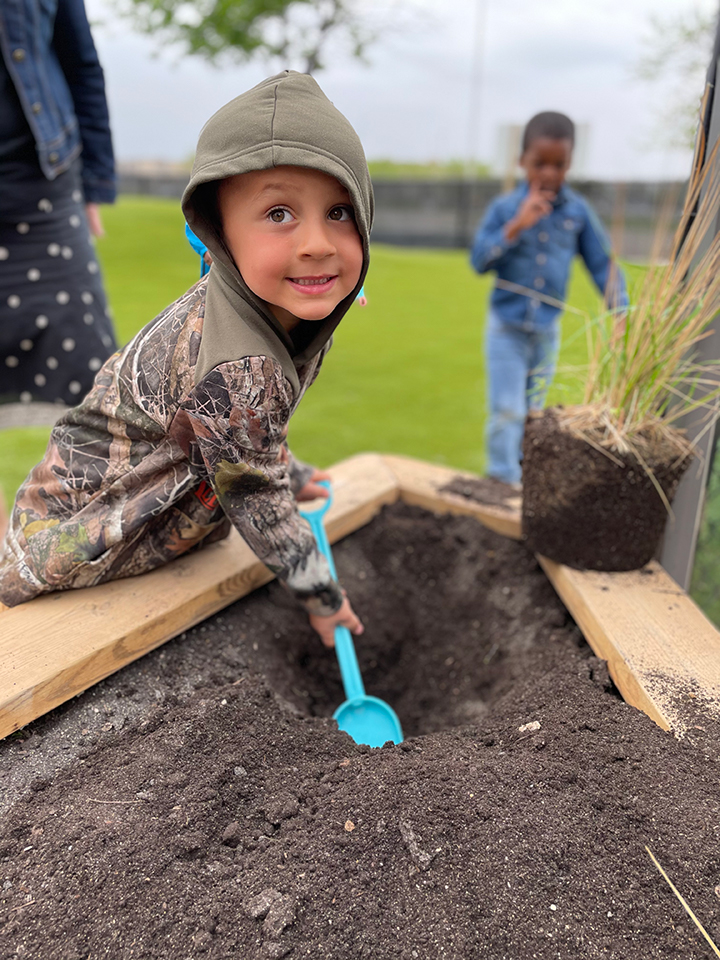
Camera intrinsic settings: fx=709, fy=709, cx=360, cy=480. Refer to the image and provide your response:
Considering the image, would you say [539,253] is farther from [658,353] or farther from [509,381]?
[658,353]

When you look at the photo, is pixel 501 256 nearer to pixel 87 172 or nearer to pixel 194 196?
pixel 87 172

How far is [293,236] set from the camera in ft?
3.75

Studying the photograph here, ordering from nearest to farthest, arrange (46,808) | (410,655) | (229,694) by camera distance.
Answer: (46,808), (229,694), (410,655)

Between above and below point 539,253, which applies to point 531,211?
Answer: above

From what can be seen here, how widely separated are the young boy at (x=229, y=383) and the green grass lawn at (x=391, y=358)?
874 mm

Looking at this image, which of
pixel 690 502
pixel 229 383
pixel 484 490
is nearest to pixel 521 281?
pixel 484 490

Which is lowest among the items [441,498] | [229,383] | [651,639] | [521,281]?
[441,498]

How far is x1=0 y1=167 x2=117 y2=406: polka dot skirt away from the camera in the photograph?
204cm

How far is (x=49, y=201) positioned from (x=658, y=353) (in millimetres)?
1734

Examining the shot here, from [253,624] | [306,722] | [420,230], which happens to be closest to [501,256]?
[253,624]

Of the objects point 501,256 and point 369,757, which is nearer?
point 369,757

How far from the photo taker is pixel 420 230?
1272 cm

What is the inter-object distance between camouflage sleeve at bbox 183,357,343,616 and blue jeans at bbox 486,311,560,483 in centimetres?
198

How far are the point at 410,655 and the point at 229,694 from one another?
742 millimetres
